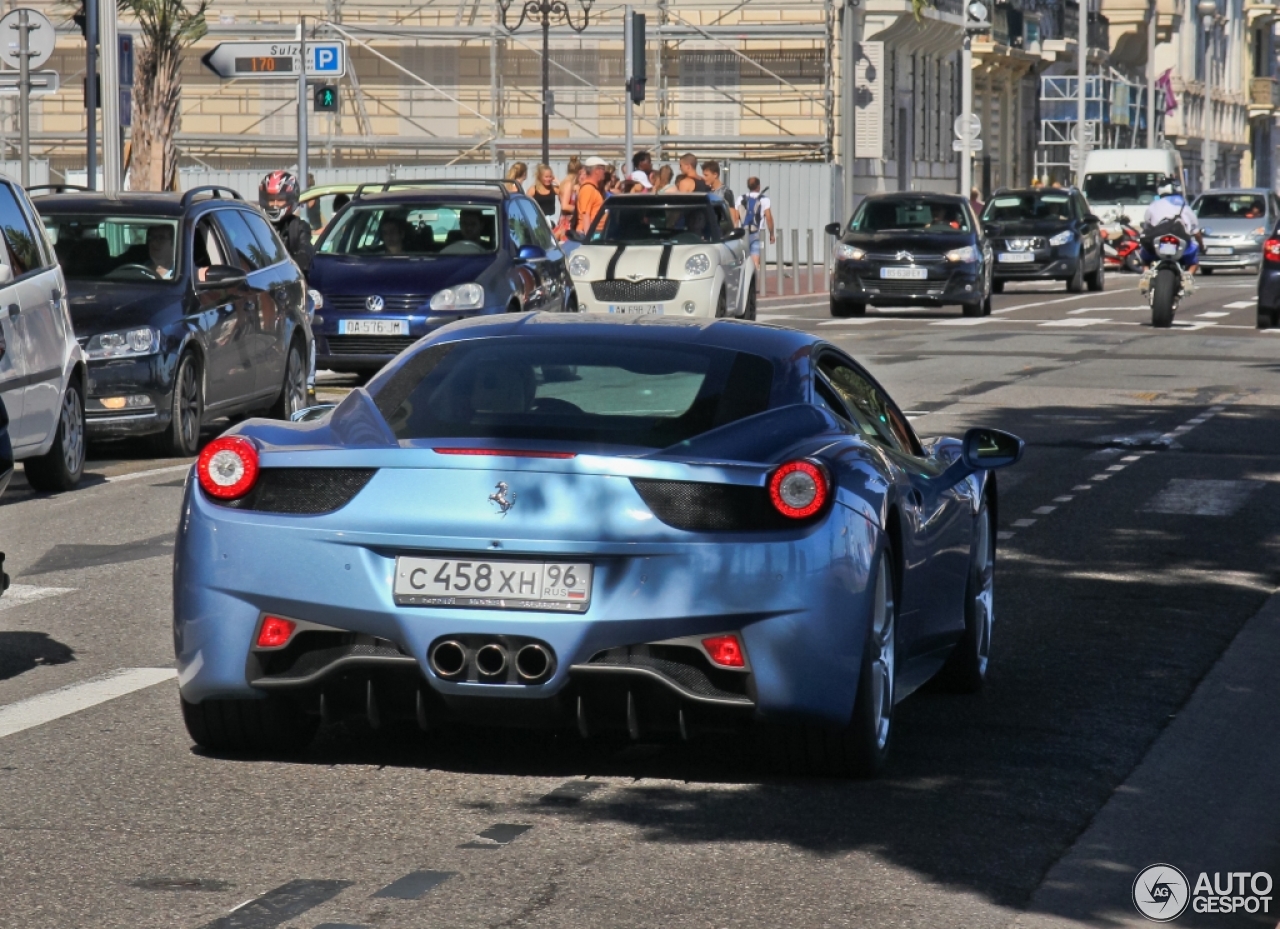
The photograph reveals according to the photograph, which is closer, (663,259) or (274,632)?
(274,632)

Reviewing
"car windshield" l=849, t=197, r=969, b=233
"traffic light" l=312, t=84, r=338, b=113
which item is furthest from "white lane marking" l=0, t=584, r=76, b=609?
"car windshield" l=849, t=197, r=969, b=233

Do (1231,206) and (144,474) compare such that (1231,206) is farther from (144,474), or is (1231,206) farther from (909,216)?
(144,474)

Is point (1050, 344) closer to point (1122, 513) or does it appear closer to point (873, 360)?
point (873, 360)

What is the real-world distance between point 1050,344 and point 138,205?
541 inches

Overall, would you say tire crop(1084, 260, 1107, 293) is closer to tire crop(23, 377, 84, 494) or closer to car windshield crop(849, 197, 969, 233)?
car windshield crop(849, 197, 969, 233)

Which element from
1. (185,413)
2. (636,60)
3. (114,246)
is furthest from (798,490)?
(636,60)

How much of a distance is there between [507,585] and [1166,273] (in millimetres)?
26010

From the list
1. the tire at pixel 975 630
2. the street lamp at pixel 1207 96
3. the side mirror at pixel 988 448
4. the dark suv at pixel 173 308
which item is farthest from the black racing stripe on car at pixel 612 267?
the street lamp at pixel 1207 96

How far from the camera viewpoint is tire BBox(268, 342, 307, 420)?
17.0m

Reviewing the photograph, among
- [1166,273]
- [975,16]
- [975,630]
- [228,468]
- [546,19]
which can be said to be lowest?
[1166,273]

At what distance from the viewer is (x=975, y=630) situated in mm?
7910

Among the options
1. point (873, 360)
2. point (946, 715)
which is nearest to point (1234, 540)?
point (946, 715)

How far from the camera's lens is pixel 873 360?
24.5m

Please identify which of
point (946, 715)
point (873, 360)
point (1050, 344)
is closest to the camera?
point (946, 715)
